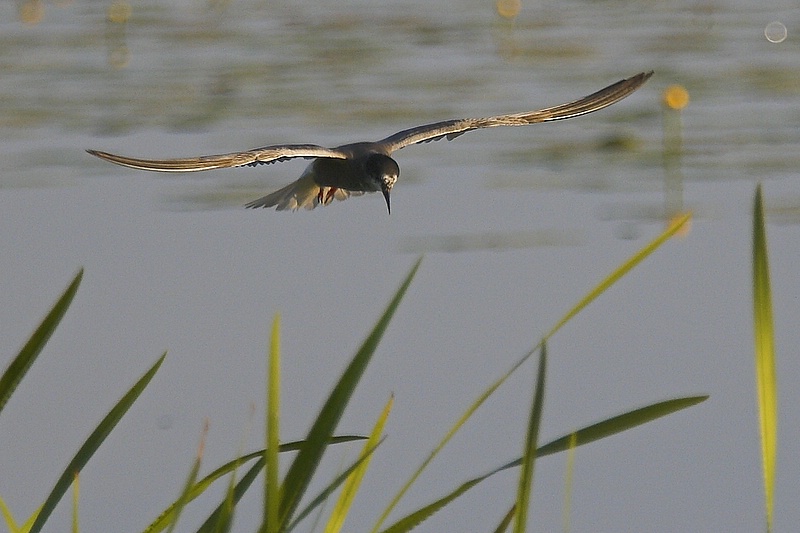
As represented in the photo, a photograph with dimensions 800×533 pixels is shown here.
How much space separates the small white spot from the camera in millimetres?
11883

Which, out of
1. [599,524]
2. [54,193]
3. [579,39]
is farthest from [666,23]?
[599,524]

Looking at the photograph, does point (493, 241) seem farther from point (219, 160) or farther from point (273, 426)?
point (273, 426)

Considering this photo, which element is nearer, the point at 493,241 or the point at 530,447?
the point at 530,447

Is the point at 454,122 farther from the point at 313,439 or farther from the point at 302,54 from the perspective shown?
the point at 302,54

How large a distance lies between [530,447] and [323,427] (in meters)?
0.29

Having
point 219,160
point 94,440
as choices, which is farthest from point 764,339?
point 219,160

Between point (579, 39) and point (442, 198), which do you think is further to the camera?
point (579, 39)

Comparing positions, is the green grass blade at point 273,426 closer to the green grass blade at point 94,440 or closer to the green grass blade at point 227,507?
the green grass blade at point 227,507

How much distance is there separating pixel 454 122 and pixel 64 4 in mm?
9769

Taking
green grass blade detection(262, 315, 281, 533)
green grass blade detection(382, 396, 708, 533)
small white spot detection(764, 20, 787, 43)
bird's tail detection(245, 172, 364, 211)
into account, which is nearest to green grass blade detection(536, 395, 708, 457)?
green grass blade detection(382, 396, 708, 533)

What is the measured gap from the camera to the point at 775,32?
39.8 ft

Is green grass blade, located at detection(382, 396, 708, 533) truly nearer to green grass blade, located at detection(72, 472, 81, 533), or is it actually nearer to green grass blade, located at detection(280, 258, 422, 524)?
green grass blade, located at detection(280, 258, 422, 524)

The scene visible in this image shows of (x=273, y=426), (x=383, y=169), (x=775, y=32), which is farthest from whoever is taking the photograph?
(x=775, y=32)

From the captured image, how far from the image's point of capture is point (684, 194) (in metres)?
7.93
